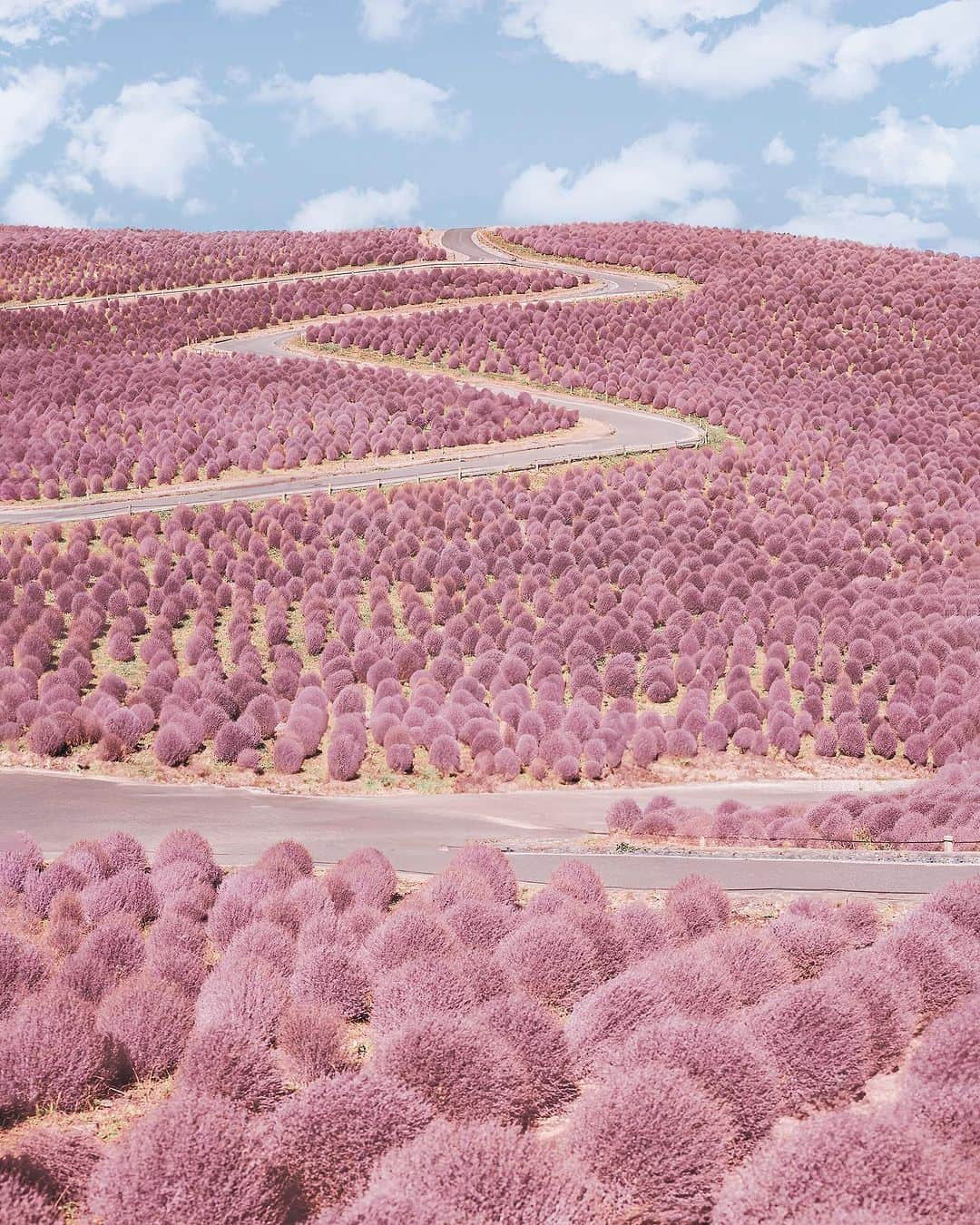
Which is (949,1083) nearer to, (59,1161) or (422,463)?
(59,1161)

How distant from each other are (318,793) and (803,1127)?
13295 millimetres

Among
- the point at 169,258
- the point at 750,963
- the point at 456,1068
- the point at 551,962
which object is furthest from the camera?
the point at 169,258

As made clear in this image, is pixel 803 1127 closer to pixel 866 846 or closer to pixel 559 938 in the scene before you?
pixel 559 938

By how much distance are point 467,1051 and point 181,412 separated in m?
33.6

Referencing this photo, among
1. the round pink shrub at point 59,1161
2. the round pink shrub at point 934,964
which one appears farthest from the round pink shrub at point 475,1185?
the round pink shrub at point 934,964

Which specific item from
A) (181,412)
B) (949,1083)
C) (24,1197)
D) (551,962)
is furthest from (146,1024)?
(181,412)

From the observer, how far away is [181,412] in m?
37.7

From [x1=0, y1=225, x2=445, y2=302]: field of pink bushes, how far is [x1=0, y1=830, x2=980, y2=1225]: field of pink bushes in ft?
186

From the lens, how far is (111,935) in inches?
380

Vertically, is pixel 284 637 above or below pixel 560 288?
below

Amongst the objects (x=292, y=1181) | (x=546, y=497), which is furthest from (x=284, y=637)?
(x=292, y=1181)

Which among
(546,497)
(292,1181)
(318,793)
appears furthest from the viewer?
(546,497)

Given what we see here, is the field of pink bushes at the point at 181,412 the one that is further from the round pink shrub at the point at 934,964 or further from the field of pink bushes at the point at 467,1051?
the round pink shrub at the point at 934,964

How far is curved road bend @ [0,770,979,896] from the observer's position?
13.4m
